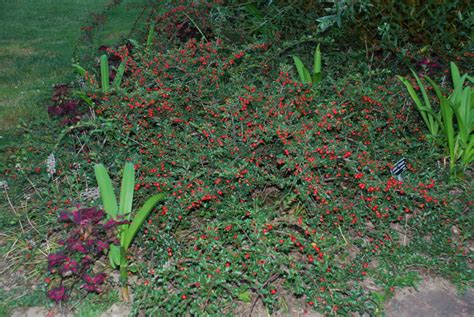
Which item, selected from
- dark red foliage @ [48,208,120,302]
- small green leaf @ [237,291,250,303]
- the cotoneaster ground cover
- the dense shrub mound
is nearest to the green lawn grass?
the cotoneaster ground cover

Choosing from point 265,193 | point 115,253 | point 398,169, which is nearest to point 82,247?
point 115,253

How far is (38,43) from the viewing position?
290 inches

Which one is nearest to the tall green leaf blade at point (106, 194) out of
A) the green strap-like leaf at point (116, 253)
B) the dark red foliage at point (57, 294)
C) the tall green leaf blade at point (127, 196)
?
the tall green leaf blade at point (127, 196)

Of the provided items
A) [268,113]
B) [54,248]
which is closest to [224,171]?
[268,113]

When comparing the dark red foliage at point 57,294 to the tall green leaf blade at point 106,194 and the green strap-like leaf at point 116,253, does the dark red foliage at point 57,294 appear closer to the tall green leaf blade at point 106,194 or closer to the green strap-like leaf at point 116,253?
Answer: the green strap-like leaf at point 116,253

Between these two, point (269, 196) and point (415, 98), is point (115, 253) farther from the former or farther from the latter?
point (415, 98)

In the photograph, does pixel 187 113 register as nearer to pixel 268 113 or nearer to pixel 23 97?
pixel 268 113

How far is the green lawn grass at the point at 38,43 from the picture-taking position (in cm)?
485

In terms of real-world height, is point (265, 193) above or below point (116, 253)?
below

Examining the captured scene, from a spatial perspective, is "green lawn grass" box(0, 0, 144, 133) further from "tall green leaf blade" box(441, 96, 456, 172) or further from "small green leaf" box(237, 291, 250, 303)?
"tall green leaf blade" box(441, 96, 456, 172)

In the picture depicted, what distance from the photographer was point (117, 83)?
3.53 meters

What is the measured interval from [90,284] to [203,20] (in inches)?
103

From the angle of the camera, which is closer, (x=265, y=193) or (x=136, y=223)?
(x=136, y=223)

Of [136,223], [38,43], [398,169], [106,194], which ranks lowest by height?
[38,43]
